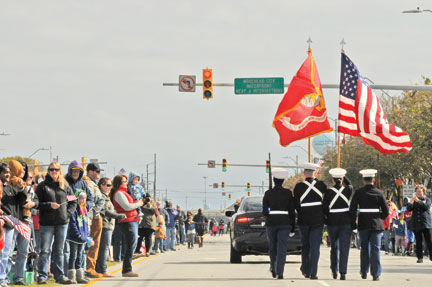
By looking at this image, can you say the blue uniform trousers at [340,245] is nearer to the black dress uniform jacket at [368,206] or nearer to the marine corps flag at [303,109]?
the black dress uniform jacket at [368,206]

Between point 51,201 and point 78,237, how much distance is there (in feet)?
3.03

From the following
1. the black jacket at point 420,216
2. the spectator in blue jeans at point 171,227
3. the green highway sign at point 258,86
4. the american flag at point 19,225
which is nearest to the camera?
the american flag at point 19,225

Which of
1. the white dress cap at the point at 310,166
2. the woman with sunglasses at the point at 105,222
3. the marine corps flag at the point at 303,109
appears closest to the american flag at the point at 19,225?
the woman with sunglasses at the point at 105,222

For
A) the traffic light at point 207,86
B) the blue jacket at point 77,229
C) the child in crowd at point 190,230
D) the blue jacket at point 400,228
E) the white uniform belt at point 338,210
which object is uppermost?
the traffic light at point 207,86

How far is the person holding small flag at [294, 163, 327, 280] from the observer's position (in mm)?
17062

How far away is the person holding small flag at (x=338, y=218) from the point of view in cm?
1723

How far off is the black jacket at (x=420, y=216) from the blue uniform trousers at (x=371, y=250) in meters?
7.47

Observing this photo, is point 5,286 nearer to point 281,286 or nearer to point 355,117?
point 281,286

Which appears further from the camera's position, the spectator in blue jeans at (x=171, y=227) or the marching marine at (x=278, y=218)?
the spectator in blue jeans at (x=171, y=227)

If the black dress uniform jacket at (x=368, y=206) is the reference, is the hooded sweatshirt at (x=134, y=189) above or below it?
above

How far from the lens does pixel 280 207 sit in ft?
56.5

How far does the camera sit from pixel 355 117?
26688 millimetres

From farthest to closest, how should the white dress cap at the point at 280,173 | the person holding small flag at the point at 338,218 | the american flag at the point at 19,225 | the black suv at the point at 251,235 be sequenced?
the black suv at the point at 251,235
the person holding small flag at the point at 338,218
the white dress cap at the point at 280,173
the american flag at the point at 19,225

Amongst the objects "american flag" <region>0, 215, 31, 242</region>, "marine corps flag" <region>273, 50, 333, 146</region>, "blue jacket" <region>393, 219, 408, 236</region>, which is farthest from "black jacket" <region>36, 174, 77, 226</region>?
"blue jacket" <region>393, 219, 408, 236</region>
